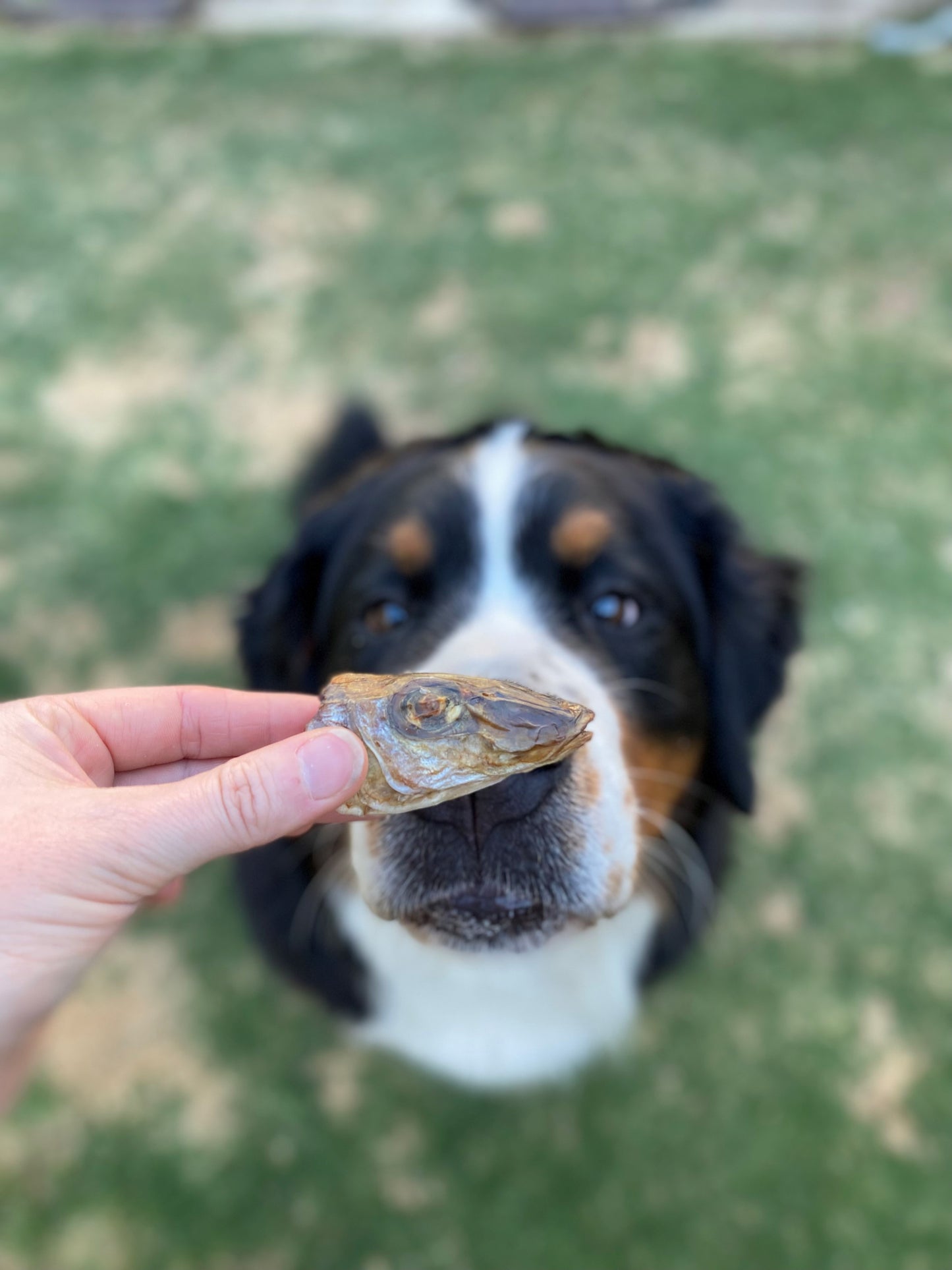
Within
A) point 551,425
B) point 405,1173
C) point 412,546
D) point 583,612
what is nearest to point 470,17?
point 551,425

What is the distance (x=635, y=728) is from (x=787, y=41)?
14.7ft

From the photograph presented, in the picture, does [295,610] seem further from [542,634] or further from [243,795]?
[243,795]

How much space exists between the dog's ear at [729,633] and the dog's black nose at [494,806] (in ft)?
2.25

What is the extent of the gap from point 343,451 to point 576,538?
1279mm

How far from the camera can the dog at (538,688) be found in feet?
4.43

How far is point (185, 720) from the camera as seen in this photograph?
1454 mm

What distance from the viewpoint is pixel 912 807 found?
8.95ft

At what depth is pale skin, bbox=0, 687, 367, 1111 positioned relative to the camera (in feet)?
3.38

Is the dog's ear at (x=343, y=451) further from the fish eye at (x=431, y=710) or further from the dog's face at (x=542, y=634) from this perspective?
the fish eye at (x=431, y=710)

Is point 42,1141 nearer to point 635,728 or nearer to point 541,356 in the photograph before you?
point 635,728

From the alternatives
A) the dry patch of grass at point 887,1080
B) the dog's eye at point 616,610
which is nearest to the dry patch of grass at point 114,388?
the dog's eye at point 616,610

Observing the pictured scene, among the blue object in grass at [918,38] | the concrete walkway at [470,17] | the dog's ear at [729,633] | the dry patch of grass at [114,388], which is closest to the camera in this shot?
the dog's ear at [729,633]

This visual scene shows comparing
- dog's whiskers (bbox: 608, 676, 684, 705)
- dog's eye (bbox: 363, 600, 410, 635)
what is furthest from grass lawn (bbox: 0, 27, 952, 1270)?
dog's eye (bbox: 363, 600, 410, 635)

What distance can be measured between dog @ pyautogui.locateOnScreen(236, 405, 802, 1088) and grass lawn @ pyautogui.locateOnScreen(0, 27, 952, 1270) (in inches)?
14.9
